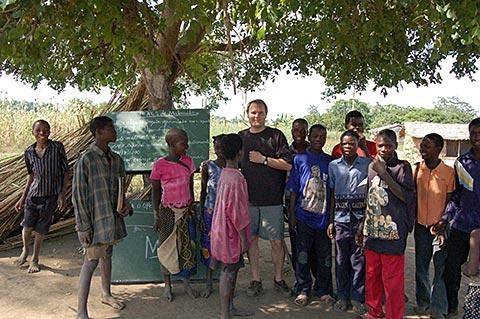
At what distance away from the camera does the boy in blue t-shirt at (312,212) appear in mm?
4184

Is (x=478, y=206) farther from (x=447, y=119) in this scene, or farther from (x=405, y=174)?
(x=447, y=119)

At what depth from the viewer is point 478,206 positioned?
140 inches

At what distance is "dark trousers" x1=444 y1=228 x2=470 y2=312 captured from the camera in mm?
3703

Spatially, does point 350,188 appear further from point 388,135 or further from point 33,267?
point 33,267

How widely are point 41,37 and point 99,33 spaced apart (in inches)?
18.0

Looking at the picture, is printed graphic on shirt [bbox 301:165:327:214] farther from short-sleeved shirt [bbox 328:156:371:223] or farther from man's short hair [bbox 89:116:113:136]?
man's short hair [bbox 89:116:113:136]

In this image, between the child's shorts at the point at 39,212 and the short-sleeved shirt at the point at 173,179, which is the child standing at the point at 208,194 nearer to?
the short-sleeved shirt at the point at 173,179

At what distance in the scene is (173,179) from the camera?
428 cm

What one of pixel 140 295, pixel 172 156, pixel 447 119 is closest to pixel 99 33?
pixel 172 156

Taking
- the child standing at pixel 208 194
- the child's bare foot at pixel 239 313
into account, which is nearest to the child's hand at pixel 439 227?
the child's bare foot at pixel 239 313

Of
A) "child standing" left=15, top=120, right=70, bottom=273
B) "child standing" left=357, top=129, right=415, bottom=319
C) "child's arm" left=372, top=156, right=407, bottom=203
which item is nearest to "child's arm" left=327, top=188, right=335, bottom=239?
"child standing" left=357, top=129, right=415, bottom=319

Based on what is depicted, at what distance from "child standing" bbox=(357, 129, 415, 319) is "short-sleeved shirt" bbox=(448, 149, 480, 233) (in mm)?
391

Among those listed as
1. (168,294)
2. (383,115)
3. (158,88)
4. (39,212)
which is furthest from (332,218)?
(383,115)

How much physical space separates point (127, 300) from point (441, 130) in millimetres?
21555
